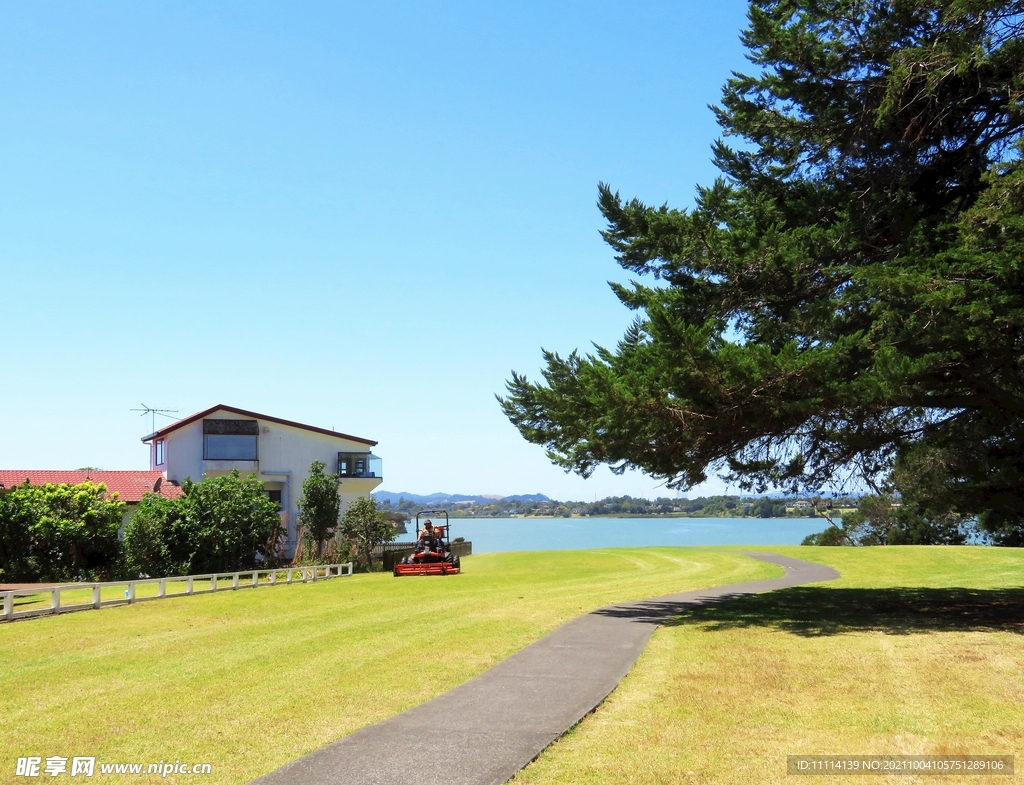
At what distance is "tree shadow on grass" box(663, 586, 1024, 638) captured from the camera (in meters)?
16.4

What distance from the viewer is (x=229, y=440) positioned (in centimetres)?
5125

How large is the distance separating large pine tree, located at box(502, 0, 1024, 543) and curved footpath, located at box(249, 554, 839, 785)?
4.88 metres

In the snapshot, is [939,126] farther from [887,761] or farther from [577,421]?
[887,761]

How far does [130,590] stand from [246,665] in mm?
12010

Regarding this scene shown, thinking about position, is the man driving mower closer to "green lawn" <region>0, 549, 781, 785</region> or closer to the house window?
"green lawn" <region>0, 549, 781, 785</region>

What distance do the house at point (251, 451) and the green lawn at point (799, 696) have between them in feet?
122

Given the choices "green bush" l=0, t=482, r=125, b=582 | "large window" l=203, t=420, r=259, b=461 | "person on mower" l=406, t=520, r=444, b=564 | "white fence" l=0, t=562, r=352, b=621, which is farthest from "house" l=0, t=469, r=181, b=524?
"person on mower" l=406, t=520, r=444, b=564

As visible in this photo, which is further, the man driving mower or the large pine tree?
the man driving mower

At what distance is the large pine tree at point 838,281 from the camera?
15.4 m

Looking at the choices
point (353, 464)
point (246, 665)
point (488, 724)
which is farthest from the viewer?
point (353, 464)

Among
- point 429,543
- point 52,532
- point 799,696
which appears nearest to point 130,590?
point 52,532

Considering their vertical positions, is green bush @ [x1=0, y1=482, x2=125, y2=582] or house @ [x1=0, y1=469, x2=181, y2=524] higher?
house @ [x1=0, y1=469, x2=181, y2=524]

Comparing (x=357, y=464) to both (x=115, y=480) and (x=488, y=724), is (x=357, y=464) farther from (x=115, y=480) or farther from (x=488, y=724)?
(x=488, y=724)

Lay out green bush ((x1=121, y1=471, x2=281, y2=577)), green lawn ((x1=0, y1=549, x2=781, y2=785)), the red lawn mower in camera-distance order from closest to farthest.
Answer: green lawn ((x1=0, y1=549, x2=781, y2=785)) → the red lawn mower → green bush ((x1=121, y1=471, x2=281, y2=577))
